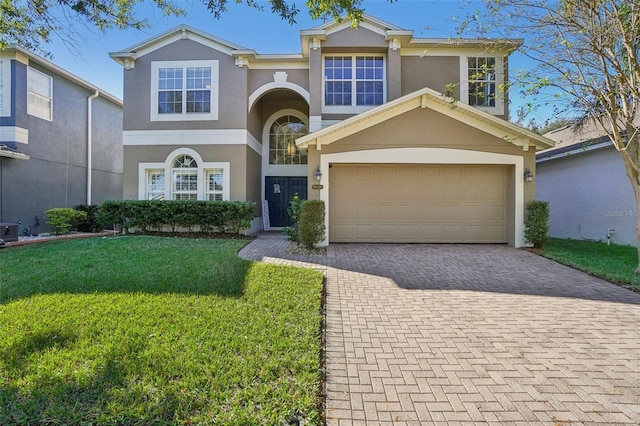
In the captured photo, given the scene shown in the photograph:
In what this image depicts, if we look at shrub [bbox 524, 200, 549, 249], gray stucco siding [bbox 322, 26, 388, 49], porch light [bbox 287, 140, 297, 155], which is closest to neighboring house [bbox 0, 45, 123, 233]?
porch light [bbox 287, 140, 297, 155]

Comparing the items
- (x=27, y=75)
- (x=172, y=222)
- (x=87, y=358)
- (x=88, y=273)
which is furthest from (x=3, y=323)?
(x=27, y=75)

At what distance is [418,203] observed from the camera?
1084cm

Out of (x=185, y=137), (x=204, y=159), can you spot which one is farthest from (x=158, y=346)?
(x=185, y=137)

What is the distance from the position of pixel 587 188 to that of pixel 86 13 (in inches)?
624

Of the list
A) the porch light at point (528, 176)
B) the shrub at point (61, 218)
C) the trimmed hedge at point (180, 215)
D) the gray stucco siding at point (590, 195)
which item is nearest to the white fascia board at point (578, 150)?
the gray stucco siding at point (590, 195)

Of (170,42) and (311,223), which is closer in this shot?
(311,223)

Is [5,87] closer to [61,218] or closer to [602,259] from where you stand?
[61,218]

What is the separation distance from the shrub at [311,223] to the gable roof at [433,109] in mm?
2003

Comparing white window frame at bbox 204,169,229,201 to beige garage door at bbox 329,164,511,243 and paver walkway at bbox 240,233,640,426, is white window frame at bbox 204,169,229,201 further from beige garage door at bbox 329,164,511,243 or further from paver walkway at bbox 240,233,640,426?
paver walkway at bbox 240,233,640,426

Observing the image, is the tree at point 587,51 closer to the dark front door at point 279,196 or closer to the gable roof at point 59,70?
the dark front door at point 279,196

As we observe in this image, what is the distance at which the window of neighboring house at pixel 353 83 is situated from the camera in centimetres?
1274

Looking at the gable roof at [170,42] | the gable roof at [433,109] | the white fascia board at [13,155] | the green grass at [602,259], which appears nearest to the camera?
the green grass at [602,259]

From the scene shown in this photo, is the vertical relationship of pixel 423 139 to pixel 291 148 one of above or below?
below

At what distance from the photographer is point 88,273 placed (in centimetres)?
646
